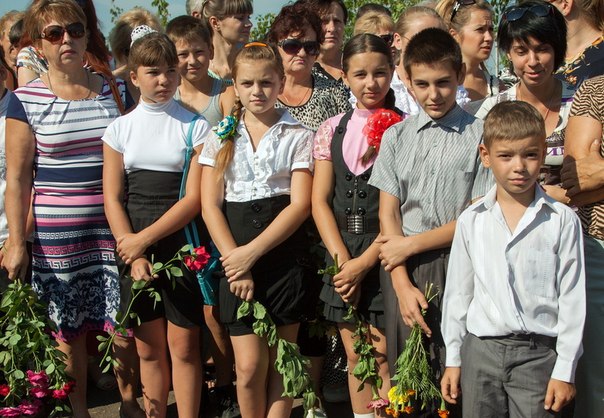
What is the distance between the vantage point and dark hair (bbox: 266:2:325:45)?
16.1ft

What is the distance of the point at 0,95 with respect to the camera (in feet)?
15.7

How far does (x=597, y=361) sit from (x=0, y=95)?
11.9 ft

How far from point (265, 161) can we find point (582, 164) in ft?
5.10

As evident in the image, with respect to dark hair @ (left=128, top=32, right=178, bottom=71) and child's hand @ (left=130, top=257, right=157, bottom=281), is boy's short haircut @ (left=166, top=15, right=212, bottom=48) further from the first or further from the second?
child's hand @ (left=130, top=257, right=157, bottom=281)

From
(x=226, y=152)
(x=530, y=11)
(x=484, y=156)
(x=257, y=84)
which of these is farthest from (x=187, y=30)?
(x=484, y=156)

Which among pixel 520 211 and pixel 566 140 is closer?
pixel 520 211

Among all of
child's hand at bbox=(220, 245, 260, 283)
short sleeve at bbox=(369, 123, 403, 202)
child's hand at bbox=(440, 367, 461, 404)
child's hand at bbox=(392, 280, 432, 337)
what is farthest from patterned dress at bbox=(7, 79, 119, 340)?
child's hand at bbox=(440, 367, 461, 404)

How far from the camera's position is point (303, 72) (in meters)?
4.89

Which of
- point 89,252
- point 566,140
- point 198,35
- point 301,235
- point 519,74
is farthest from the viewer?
point 198,35

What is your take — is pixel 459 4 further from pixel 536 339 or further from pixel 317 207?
pixel 536 339

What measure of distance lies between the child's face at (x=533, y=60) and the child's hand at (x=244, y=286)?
5.63ft

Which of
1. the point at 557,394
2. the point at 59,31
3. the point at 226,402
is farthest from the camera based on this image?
the point at 226,402

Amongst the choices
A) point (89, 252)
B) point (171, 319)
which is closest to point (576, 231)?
point (171, 319)

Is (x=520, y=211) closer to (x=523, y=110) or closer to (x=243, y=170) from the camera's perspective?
(x=523, y=110)
